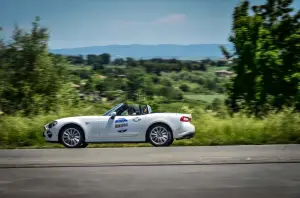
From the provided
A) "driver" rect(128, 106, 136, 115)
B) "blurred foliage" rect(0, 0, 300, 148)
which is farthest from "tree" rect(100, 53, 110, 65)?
"driver" rect(128, 106, 136, 115)

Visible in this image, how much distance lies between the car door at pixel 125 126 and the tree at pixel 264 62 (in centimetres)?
1111

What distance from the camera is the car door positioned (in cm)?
1392

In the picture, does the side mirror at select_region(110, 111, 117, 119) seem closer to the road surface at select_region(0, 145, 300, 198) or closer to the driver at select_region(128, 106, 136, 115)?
the driver at select_region(128, 106, 136, 115)

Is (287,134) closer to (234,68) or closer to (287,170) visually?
(287,170)

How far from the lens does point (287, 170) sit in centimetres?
987

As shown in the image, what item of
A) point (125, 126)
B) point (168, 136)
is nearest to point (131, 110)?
point (125, 126)

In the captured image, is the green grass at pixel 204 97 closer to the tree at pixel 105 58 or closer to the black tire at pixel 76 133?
the tree at pixel 105 58

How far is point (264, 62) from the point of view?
25.9m

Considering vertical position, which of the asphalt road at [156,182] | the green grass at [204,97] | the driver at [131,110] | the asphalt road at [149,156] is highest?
the green grass at [204,97]

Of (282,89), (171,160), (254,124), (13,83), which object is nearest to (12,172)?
(171,160)

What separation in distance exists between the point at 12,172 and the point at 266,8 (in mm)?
21911

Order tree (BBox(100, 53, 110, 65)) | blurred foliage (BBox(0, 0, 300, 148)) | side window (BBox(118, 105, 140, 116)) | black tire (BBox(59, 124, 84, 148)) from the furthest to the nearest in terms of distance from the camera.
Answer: tree (BBox(100, 53, 110, 65)), blurred foliage (BBox(0, 0, 300, 148)), side window (BBox(118, 105, 140, 116)), black tire (BBox(59, 124, 84, 148))

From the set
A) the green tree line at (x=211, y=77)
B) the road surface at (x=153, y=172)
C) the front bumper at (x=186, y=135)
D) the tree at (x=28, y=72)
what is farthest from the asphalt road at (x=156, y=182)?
the tree at (x=28, y=72)

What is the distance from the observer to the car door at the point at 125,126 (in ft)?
45.7
